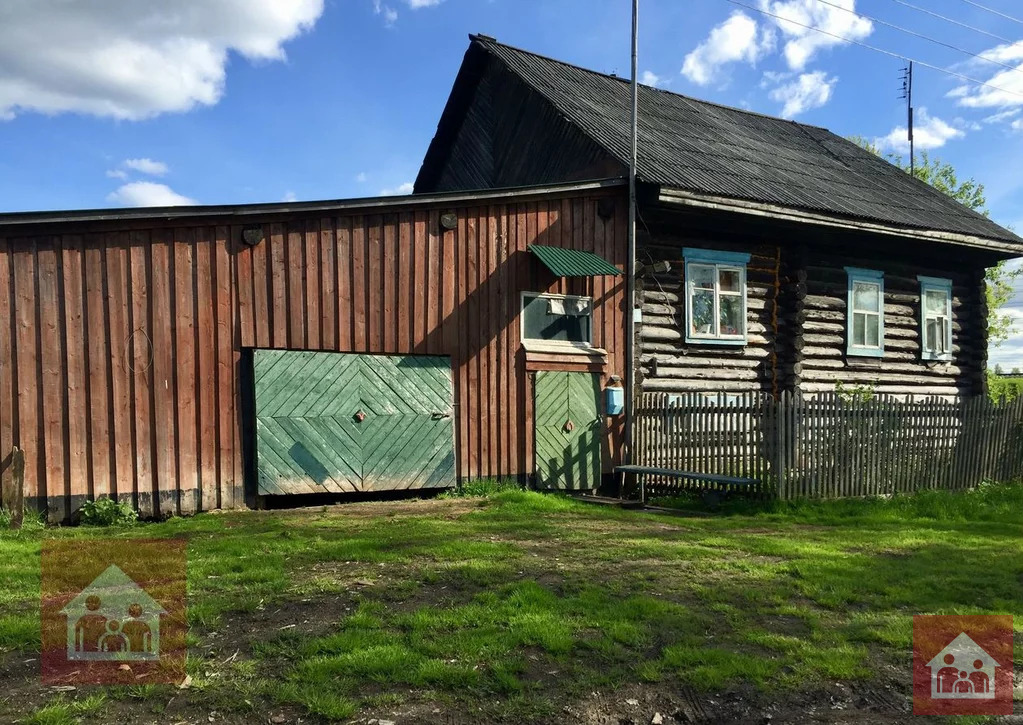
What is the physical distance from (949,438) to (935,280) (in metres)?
6.59

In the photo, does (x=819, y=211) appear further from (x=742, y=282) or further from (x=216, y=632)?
(x=216, y=632)

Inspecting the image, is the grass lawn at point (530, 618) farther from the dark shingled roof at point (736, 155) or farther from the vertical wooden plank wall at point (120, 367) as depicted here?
the dark shingled roof at point (736, 155)

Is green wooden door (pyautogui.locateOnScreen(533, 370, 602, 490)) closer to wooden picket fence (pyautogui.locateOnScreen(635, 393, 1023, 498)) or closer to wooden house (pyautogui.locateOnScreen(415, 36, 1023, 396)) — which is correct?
wooden picket fence (pyautogui.locateOnScreen(635, 393, 1023, 498))

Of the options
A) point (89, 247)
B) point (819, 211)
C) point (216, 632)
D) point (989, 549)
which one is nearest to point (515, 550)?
point (216, 632)

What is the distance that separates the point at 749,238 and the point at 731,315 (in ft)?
5.00

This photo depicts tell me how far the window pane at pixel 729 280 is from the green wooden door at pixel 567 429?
3.54 metres

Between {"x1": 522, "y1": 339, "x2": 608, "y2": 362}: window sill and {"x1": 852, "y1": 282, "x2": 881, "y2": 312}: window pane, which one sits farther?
{"x1": 852, "y1": 282, "x2": 881, "y2": 312}: window pane

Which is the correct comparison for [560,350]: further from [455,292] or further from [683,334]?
[683,334]

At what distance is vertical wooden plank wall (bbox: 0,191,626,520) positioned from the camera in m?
8.57

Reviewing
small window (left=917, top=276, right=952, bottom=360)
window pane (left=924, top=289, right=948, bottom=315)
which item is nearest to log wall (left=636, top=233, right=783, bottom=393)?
small window (left=917, top=276, right=952, bottom=360)

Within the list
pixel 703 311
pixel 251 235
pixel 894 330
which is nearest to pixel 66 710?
pixel 251 235

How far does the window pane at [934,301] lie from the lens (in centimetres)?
1714

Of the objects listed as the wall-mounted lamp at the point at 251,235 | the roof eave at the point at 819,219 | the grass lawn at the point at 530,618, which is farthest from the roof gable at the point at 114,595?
the roof eave at the point at 819,219
